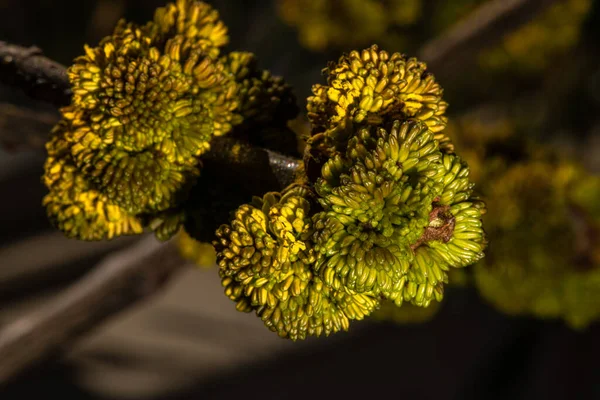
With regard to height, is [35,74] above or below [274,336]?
above

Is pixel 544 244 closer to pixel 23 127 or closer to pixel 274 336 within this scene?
pixel 23 127

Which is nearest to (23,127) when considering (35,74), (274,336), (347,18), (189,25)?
(35,74)

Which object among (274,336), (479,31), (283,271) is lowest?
(274,336)

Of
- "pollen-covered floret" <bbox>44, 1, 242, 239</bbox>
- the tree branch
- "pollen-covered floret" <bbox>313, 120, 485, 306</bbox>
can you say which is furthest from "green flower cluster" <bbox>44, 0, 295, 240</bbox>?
the tree branch

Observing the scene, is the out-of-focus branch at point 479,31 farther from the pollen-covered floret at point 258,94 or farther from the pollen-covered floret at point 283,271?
the pollen-covered floret at point 283,271

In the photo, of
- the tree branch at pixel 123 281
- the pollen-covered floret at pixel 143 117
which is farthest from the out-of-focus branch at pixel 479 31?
the pollen-covered floret at pixel 143 117

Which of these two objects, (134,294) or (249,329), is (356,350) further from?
(134,294)
